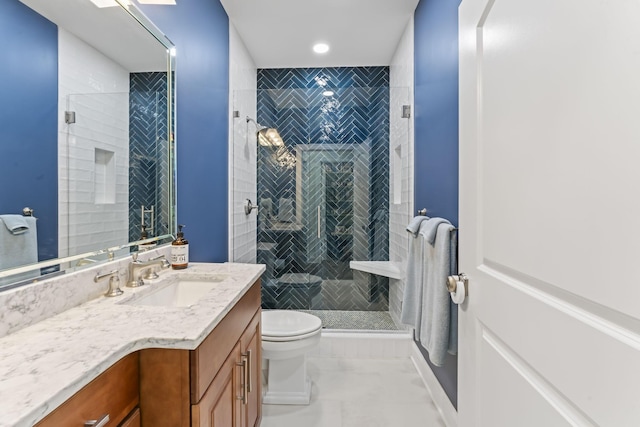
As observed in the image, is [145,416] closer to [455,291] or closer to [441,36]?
[455,291]

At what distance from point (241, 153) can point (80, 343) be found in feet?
6.95

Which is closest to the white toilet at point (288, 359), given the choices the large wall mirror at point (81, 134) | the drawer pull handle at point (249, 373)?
the drawer pull handle at point (249, 373)

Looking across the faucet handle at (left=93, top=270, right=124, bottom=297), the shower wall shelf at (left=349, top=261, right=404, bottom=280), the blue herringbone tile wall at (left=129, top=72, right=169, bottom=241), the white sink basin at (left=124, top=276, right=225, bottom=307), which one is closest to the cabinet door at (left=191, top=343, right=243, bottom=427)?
the white sink basin at (left=124, top=276, right=225, bottom=307)

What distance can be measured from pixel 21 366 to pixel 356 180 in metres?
2.69

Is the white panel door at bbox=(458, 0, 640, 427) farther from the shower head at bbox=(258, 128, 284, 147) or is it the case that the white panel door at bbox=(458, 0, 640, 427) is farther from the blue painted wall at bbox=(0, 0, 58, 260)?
the shower head at bbox=(258, 128, 284, 147)

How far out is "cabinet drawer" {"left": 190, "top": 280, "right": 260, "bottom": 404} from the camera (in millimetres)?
806

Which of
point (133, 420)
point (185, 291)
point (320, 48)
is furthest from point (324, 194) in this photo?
point (133, 420)

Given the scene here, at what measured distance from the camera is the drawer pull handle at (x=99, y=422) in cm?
61

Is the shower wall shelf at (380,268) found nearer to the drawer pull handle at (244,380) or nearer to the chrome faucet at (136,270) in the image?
the drawer pull handle at (244,380)

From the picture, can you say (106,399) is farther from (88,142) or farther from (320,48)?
(320,48)

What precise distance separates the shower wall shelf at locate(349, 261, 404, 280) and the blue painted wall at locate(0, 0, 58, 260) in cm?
225

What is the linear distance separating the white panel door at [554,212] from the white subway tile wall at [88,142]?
4.38 ft

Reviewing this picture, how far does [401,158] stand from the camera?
264 centimetres

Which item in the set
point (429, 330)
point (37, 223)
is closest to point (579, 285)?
point (429, 330)
